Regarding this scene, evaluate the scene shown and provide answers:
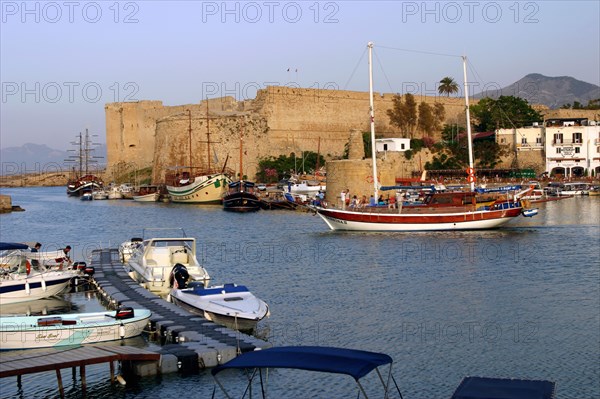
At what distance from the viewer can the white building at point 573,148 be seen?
5794cm

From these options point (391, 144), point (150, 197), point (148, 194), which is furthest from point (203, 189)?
point (391, 144)

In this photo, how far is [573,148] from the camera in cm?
5828

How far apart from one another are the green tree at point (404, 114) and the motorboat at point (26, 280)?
162 ft

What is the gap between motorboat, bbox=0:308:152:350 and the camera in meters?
13.6

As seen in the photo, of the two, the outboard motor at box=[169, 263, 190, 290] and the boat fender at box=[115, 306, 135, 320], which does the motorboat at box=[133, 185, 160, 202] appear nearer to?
the outboard motor at box=[169, 263, 190, 290]

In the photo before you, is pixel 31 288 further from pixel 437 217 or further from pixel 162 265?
pixel 437 217

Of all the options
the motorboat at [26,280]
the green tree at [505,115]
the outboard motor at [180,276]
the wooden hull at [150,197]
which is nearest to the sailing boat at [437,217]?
the outboard motor at [180,276]

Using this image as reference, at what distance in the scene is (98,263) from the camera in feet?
77.7

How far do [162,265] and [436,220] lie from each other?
15.4 m

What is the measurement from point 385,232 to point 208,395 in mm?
22605

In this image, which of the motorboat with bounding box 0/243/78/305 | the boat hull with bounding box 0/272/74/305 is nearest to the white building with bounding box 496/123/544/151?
the motorboat with bounding box 0/243/78/305

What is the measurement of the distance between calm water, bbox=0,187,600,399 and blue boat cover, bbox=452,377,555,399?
9.29 ft

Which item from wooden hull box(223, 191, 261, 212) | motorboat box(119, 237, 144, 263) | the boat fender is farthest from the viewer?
wooden hull box(223, 191, 261, 212)

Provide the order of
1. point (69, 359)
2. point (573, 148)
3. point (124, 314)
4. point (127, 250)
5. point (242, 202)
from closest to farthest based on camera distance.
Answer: point (69, 359) < point (124, 314) < point (127, 250) < point (242, 202) < point (573, 148)
